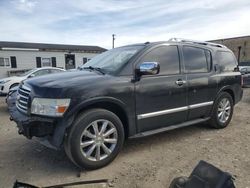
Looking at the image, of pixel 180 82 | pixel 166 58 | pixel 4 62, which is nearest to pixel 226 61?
pixel 180 82

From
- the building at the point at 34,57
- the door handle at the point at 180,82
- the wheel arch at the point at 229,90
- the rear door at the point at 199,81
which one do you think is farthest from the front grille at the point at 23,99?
the building at the point at 34,57

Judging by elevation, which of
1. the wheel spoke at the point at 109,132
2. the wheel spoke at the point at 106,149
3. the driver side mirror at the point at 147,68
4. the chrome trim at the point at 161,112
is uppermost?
the driver side mirror at the point at 147,68

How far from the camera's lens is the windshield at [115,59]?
4.54 metres

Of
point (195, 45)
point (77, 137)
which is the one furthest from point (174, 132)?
point (77, 137)

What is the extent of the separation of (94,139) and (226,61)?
3773 mm

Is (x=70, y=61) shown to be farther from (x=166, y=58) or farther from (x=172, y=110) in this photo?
(x=172, y=110)

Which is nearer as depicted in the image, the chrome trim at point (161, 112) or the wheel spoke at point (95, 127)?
the wheel spoke at point (95, 127)

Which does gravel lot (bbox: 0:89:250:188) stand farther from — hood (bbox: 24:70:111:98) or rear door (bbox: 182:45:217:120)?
hood (bbox: 24:70:111:98)

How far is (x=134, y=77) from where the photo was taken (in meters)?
4.39

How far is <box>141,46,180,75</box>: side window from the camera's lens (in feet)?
15.6

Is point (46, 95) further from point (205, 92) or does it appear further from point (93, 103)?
point (205, 92)

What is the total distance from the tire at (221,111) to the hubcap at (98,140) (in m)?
2.67

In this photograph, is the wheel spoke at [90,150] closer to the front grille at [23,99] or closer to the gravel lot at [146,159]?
the gravel lot at [146,159]

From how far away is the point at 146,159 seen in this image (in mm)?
4348
